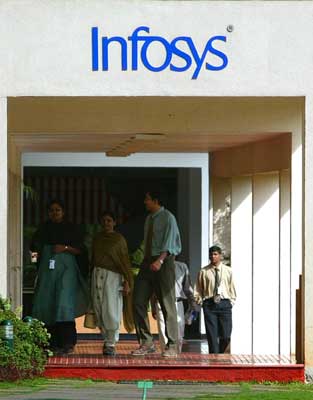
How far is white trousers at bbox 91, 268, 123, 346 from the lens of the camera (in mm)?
16906

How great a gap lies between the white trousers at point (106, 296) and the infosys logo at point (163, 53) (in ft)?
11.6

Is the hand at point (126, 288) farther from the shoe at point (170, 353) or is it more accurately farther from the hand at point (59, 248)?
the shoe at point (170, 353)

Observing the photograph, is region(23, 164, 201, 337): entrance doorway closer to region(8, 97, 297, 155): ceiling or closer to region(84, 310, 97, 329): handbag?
region(84, 310, 97, 329): handbag

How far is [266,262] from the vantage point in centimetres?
1894

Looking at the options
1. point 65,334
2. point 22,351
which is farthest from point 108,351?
point 22,351

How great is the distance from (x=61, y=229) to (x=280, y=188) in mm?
2934

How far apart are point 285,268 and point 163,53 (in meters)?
4.92

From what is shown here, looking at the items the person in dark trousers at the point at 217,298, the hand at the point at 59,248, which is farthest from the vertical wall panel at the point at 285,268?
the hand at the point at 59,248

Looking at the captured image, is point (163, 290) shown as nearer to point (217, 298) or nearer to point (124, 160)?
point (217, 298)

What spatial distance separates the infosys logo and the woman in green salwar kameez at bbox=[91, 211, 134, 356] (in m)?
3.17

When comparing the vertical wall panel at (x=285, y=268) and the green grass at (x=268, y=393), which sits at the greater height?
the vertical wall panel at (x=285, y=268)

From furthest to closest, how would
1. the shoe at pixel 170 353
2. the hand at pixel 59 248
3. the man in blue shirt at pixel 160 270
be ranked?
the hand at pixel 59 248, the man in blue shirt at pixel 160 270, the shoe at pixel 170 353

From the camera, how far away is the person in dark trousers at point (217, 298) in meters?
17.8

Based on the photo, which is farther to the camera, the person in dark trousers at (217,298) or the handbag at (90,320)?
the person in dark trousers at (217,298)
